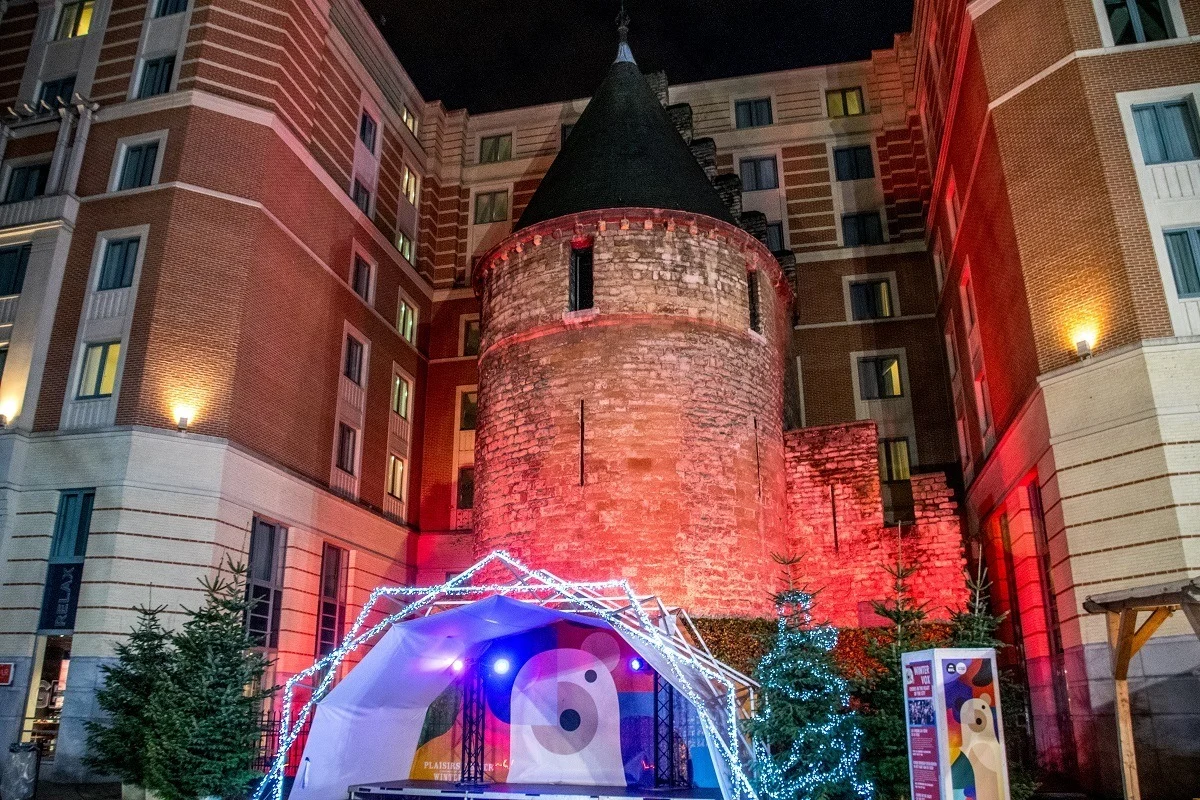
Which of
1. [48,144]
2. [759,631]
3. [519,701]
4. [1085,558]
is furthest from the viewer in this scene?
[48,144]

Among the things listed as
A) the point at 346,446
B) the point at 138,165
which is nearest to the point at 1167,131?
the point at 346,446

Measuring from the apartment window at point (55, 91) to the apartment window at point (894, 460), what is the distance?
22.9m

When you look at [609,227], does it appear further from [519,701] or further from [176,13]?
[176,13]

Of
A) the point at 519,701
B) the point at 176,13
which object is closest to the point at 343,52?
Answer: the point at 176,13

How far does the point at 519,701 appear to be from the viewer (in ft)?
52.7

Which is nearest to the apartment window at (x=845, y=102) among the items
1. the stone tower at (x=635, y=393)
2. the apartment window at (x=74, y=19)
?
the stone tower at (x=635, y=393)

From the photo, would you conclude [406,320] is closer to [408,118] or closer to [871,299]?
[408,118]

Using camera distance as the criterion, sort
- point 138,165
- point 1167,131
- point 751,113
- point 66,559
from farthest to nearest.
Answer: point 751,113
point 138,165
point 66,559
point 1167,131

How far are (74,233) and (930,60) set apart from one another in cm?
2154

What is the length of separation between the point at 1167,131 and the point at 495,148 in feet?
71.4

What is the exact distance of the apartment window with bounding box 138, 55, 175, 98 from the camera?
21.1m

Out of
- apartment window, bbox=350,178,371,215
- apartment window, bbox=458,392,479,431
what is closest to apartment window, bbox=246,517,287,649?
apartment window, bbox=458,392,479,431

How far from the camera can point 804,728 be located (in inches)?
451

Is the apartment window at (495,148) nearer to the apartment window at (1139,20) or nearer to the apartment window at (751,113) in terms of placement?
the apartment window at (751,113)
